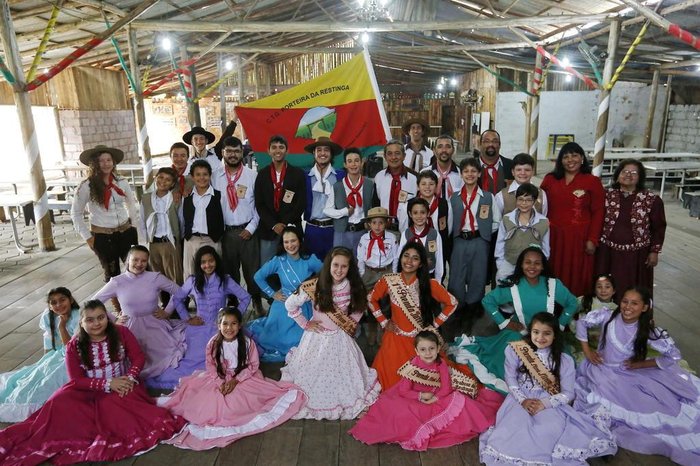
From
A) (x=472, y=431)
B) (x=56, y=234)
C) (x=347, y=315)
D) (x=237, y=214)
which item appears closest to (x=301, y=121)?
(x=237, y=214)

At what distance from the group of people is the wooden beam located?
12.6 feet

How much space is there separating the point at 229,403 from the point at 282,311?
1.01 metres

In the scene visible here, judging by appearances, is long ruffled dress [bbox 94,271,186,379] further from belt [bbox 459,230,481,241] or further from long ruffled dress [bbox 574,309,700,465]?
long ruffled dress [bbox 574,309,700,465]

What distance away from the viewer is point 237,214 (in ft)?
13.8

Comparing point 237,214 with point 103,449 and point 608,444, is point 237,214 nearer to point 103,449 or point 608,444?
point 103,449

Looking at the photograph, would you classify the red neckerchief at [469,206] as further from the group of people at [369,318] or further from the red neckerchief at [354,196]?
the red neckerchief at [354,196]

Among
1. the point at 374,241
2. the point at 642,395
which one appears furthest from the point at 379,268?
the point at 642,395

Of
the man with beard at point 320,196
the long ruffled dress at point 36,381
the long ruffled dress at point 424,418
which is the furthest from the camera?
the man with beard at point 320,196

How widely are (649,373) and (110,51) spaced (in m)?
11.0

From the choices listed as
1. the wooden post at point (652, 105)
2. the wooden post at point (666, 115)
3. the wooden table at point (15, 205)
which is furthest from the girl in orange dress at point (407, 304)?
the wooden post at point (666, 115)

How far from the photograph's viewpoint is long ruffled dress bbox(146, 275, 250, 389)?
3533mm

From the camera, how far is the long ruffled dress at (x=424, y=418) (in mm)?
2725

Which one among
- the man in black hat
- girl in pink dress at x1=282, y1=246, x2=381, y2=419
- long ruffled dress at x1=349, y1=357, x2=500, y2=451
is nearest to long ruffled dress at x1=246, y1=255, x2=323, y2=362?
girl in pink dress at x1=282, y1=246, x2=381, y2=419

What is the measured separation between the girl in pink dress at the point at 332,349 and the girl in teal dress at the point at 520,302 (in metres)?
0.80
